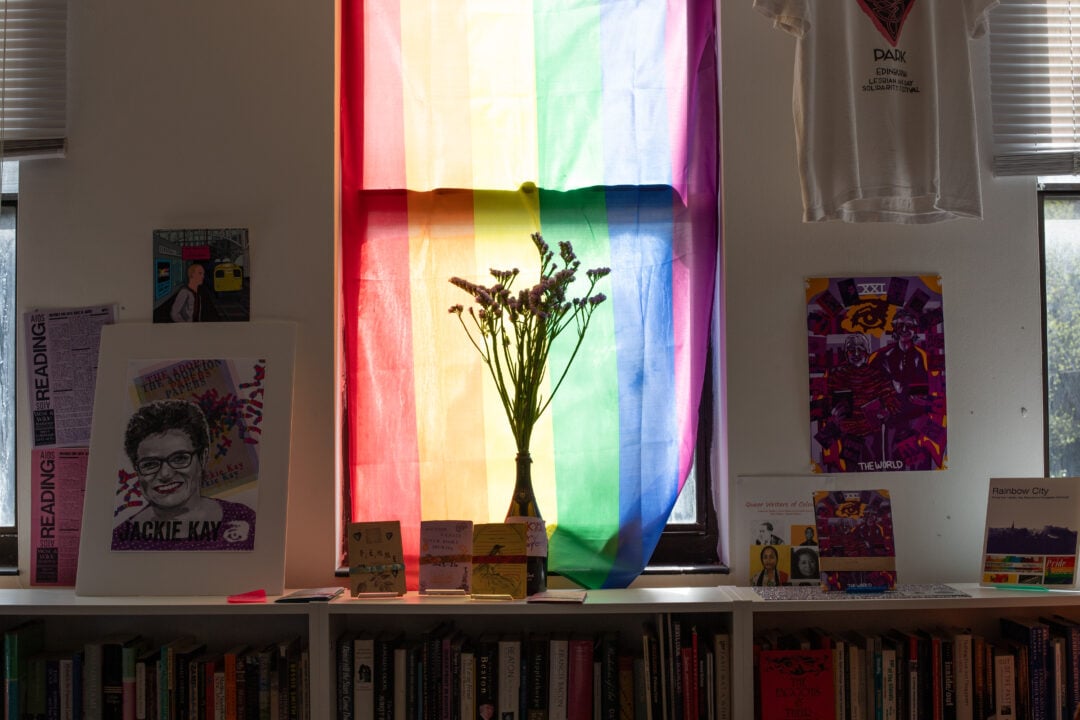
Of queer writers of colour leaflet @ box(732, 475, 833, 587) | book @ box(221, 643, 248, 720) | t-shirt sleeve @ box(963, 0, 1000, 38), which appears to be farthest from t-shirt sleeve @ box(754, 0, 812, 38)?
book @ box(221, 643, 248, 720)

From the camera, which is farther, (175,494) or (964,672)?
(175,494)

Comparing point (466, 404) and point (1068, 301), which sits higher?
point (1068, 301)

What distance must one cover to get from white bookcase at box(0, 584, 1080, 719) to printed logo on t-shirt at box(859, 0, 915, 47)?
4.48 feet

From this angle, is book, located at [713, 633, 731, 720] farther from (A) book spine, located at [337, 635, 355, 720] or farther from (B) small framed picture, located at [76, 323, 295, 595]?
(B) small framed picture, located at [76, 323, 295, 595]

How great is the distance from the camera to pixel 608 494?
2.54 m

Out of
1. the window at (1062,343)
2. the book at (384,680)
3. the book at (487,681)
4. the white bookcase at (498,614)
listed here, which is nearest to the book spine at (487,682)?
the book at (487,681)

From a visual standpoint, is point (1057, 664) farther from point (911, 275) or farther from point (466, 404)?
point (466, 404)

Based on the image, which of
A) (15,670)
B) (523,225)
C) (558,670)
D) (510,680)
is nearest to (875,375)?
(523,225)

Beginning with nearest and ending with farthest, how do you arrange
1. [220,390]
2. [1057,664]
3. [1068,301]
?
[1057,664]
[220,390]
[1068,301]

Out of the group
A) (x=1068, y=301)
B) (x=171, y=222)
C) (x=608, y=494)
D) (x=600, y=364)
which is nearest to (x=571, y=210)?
(x=600, y=364)

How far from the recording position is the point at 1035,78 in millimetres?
2643

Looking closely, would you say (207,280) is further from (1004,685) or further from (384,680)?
(1004,685)

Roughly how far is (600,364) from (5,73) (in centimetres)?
186

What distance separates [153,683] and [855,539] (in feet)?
5.86
